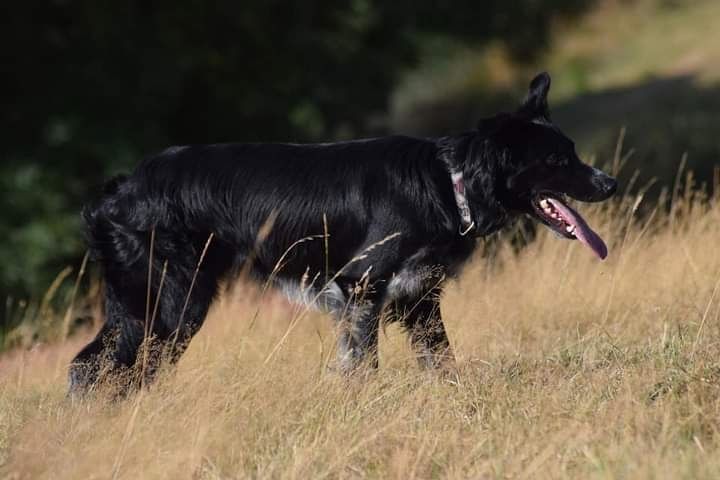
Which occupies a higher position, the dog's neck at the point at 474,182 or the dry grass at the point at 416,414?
the dog's neck at the point at 474,182

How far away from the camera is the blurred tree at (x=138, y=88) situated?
41.2 ft

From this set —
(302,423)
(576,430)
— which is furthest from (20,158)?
(576,430)

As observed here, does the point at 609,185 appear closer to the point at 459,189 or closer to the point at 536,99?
the point at 536,99

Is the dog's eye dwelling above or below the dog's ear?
below

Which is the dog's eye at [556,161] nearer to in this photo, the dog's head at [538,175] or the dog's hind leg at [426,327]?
the dog's head at [538,175]

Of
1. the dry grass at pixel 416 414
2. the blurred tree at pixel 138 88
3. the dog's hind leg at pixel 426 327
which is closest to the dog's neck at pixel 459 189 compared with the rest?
the dog's hind leg at pixel 426 327

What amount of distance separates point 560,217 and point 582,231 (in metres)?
0.15

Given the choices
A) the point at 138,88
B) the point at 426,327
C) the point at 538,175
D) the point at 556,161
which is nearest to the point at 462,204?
the point at 538,175

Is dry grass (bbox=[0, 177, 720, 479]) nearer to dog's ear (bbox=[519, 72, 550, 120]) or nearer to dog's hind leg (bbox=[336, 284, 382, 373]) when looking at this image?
dog's hind leg (bbox=[336, 284, 382, 373])

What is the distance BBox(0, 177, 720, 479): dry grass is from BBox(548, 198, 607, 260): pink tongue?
44 cm

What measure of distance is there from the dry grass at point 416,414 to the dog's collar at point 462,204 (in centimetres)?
66

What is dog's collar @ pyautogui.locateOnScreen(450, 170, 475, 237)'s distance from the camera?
5.58 metres

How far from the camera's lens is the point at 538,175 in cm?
568

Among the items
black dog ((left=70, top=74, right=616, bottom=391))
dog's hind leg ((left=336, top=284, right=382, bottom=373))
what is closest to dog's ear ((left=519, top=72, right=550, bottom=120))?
black dog ((left=70, top=74, right=616, bottom=391))
